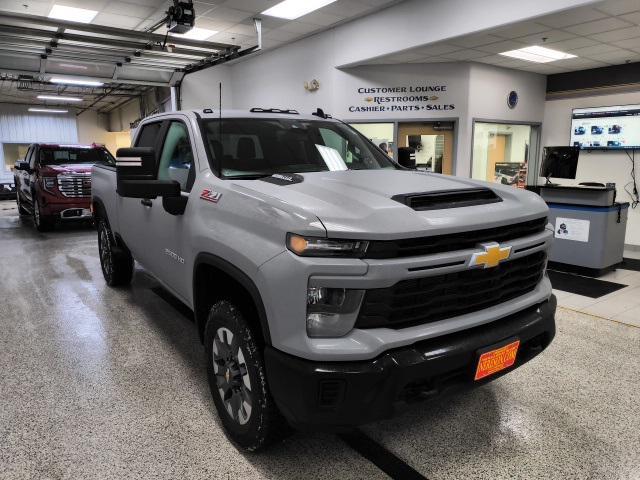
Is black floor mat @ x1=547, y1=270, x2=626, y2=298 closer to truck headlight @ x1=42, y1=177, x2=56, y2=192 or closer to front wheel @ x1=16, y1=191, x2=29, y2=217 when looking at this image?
truck headlight @ x1=42, y1=177, x2=56, y2=192

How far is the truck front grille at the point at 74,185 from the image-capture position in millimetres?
8312

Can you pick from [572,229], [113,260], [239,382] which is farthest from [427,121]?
[239,382]

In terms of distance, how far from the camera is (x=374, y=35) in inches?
307

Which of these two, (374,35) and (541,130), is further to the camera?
(541,130)

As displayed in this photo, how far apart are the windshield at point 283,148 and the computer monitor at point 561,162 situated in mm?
3888

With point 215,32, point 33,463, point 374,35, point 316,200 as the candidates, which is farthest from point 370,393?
point 215,32

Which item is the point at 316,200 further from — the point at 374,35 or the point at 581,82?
the point at 581,82

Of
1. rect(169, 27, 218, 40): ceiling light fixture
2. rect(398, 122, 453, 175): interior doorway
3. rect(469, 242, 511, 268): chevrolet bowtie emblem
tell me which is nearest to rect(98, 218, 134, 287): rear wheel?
rect(469, 242, 511, 268): chevrolet bowtie emblem

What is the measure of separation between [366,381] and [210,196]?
120cm

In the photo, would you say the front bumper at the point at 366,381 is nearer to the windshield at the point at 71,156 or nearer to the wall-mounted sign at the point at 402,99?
the wall-mounted sign at the point at 402,99

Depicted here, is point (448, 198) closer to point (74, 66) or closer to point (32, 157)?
point (74, 66)

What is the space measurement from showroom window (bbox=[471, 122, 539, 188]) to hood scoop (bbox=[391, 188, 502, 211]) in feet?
25.3

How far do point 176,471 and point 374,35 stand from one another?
7.52 metres

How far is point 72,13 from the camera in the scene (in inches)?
304
